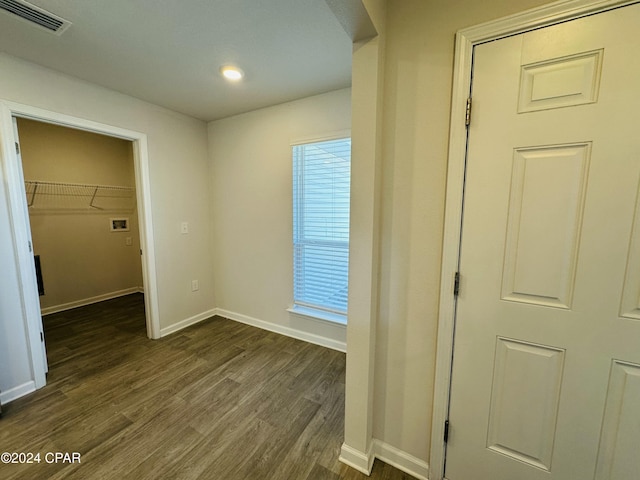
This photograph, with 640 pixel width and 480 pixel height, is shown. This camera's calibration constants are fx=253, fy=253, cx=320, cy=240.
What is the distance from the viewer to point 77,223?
366 centimetres

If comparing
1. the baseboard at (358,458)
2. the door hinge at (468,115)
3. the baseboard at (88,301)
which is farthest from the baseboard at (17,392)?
the door hinge at (468,115)

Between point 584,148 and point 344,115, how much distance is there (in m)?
1.78

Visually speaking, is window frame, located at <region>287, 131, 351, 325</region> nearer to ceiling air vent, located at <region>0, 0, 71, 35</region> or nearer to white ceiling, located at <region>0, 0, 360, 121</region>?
white ceiling, located at <region>0, 0, 360, 121</region>

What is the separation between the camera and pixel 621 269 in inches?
35.4

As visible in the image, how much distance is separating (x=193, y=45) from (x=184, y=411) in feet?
8.16

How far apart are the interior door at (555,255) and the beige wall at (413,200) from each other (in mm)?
135

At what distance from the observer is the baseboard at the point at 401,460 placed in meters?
1.32

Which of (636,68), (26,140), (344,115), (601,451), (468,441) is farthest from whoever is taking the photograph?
(26,140)

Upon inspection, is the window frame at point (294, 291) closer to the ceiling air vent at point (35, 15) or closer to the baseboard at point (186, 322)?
the baseboard at point (186, 322)

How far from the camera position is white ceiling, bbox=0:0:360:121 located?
1378 mm

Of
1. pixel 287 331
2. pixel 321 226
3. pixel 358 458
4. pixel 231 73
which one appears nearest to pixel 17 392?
pixel 287 331

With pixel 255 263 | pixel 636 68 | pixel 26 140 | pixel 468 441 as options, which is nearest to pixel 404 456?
pixel 468 441

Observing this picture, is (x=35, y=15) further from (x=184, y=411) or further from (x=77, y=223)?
(x=77, y=223)

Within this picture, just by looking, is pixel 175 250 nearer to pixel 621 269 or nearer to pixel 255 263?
pixel 255 263
